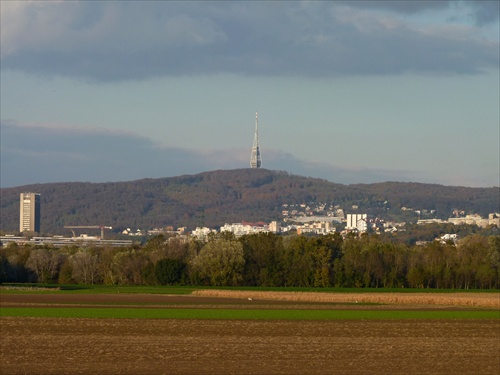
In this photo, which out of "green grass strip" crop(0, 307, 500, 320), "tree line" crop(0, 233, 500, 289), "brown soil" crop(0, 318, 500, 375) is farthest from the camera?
"tree line" crop(0, 233, 500, 289)

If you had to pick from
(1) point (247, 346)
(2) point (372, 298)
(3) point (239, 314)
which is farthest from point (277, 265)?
(1) point (247, 346)

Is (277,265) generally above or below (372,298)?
above

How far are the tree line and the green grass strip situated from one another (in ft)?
166

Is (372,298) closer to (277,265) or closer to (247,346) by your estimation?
(277,265)

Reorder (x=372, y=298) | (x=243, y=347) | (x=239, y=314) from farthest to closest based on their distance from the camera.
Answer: (x=372, y=298) < (x=239, y=314) < (x=243, y=347)

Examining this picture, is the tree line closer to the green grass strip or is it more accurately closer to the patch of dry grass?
the patch of dry grass

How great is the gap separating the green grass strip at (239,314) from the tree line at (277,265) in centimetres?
5048

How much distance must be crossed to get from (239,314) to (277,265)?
195 ft

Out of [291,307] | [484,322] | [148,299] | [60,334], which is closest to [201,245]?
[148,299]

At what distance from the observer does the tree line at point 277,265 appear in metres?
116

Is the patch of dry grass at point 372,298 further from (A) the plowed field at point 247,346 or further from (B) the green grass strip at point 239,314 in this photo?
(A) the plowed field at point 247,346

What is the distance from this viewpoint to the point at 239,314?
60031 millimetres

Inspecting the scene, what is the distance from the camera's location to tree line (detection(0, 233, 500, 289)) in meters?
116

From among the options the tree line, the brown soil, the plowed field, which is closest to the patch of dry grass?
the plowed field
